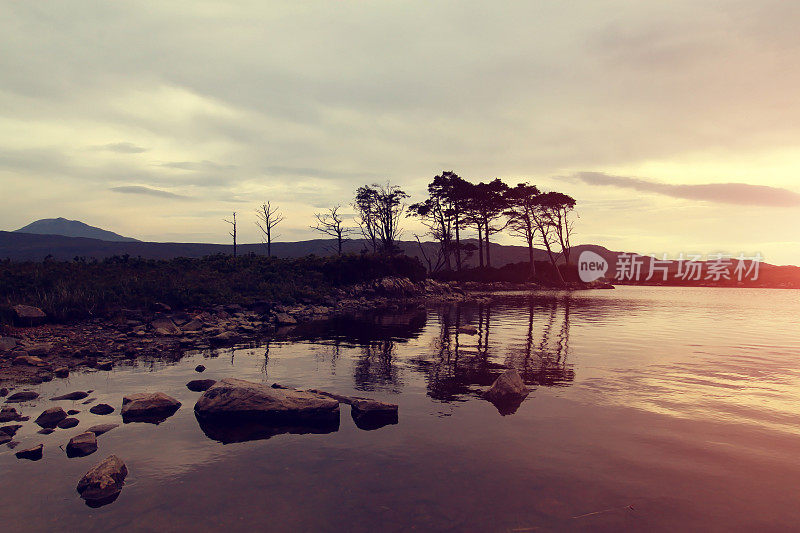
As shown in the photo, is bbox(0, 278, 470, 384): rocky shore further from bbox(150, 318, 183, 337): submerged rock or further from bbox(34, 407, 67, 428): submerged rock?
bbox(34, 407, 67, 428): submerged rock

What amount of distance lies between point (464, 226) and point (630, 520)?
219 ft

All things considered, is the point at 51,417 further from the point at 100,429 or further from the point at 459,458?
the point at 459,458

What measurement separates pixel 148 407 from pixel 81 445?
2.11 metres

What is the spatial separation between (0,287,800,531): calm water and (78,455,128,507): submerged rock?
0.16 meters

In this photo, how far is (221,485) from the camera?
667 centimetres

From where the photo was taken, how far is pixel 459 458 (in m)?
7.65

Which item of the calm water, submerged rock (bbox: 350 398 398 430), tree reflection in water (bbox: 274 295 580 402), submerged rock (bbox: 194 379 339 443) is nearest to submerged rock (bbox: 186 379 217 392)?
the calm water

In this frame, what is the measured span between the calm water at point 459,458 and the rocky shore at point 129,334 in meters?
2.05

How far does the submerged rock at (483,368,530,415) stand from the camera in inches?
422

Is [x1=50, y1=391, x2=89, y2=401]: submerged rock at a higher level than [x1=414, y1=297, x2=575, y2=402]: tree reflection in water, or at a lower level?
lower

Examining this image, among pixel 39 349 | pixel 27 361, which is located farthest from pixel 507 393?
pixel 39 349

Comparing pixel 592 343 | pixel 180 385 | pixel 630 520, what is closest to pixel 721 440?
pixel 630 520

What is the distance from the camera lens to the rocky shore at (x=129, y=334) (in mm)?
14047

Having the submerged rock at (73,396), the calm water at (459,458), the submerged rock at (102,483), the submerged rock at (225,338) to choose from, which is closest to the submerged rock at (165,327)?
the submerged rock at (225,338)
